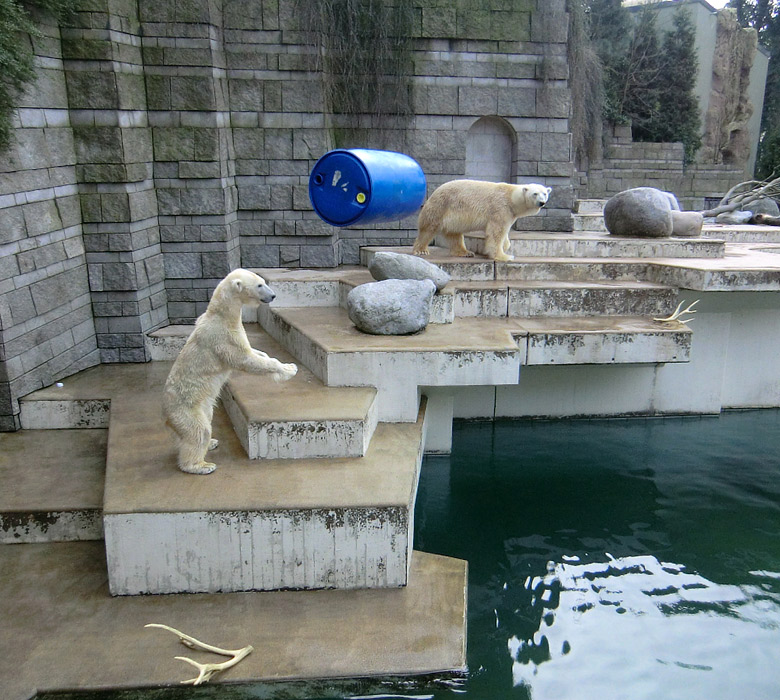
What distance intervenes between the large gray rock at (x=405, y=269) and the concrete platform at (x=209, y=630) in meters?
2.55

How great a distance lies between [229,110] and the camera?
695 centimetres

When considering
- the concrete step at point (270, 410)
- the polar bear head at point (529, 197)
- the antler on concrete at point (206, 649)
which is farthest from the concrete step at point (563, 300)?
the antler on concrete at point (206, 649)

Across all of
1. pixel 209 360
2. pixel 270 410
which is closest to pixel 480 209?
pixel 270 410

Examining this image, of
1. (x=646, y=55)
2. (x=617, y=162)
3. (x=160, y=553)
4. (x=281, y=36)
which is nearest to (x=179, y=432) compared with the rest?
(x=160, y=553)

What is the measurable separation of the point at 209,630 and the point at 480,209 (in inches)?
180

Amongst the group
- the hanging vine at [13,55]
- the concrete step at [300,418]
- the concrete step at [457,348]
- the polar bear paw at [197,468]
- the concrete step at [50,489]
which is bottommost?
the concrete step at [50,489]

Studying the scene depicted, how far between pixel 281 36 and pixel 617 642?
623 centimetres

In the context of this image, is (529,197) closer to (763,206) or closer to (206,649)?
(206,649)

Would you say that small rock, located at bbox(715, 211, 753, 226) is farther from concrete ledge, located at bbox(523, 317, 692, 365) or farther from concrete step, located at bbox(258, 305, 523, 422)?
concrete step, located at bbox(258, 305, 523, 422)

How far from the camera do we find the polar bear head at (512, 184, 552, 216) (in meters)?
6.27

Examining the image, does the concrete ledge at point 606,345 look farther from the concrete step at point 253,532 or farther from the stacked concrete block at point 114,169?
the stacked concrete block at point 114,169

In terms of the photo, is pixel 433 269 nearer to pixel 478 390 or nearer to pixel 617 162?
pixel 478 390

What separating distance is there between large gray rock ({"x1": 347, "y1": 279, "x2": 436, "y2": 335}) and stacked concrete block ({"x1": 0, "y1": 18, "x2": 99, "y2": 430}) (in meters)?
2.44

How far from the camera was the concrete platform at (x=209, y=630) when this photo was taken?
3072 millimetres
